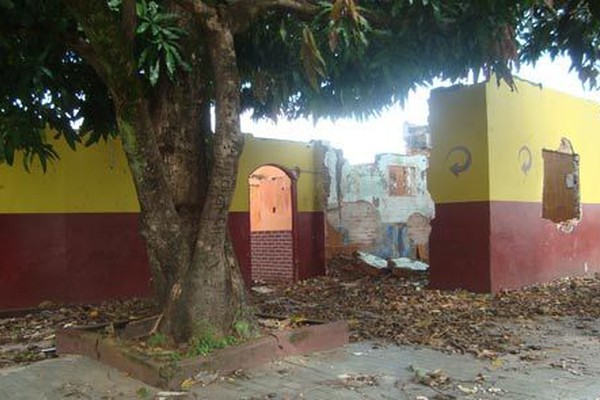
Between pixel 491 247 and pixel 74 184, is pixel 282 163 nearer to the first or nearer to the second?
pixel 74 184

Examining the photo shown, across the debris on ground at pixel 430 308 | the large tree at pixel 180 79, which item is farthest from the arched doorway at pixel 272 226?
the large tree at pixel 180 79

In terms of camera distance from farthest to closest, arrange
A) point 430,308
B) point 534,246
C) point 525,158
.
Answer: point 534,246, point 525,158, point 430,308

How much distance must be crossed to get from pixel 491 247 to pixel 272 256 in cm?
513

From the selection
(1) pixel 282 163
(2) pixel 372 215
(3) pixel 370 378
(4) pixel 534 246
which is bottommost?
(3) pixel 370 378

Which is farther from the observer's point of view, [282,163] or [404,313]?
[282,163]

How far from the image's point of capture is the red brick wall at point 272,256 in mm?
13834

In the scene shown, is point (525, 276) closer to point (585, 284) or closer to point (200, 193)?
point (585, 284)

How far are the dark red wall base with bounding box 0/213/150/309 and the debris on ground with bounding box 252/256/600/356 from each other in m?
2.16

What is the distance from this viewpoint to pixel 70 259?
1013 cm

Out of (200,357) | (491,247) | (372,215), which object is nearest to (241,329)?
(200,357)

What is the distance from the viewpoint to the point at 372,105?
A: 35.6 feet

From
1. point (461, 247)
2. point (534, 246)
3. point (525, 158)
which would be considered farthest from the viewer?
point (534, 246)

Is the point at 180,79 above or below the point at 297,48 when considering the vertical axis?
below

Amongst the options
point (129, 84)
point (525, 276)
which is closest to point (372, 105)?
point (525, 276)
